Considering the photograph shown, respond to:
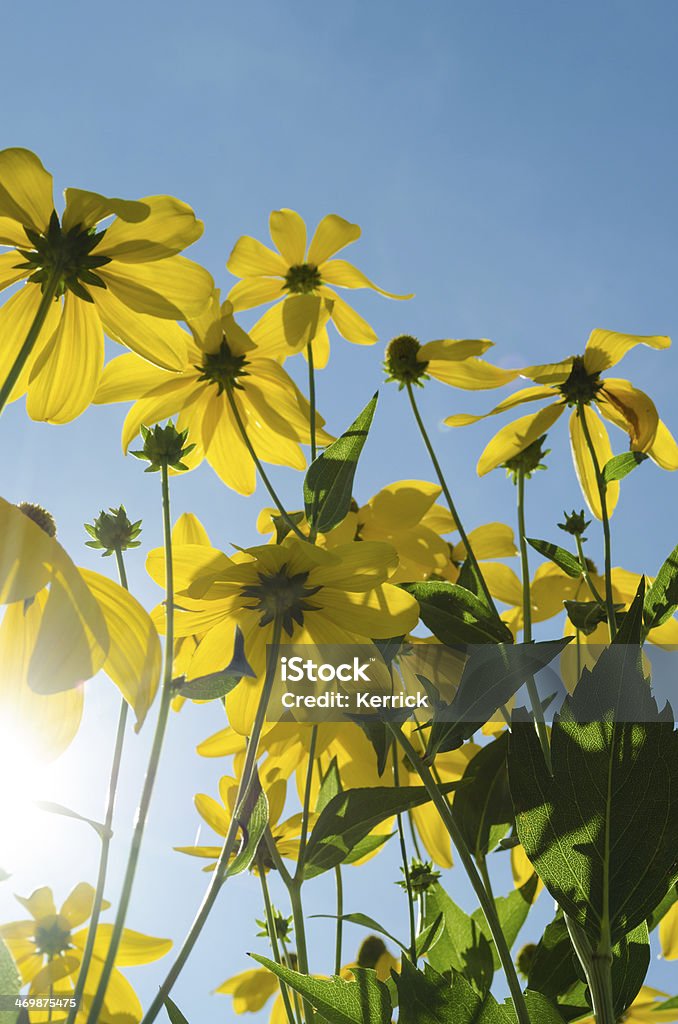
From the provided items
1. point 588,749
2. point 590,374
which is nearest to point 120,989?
point 588,749

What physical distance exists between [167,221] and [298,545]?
9.6 inches

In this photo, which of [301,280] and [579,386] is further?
[301,280]

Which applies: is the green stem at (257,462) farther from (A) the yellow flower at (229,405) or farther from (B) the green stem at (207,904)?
(B) the green stem at (207,904)

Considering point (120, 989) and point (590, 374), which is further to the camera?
point (590, 374)

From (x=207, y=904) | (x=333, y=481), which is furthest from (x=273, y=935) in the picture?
(x=333, y=481)

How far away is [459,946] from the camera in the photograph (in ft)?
2.61

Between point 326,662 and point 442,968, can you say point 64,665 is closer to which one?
point 326,662

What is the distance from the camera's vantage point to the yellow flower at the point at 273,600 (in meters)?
0.63

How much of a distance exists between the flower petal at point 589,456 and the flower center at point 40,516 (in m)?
0.50

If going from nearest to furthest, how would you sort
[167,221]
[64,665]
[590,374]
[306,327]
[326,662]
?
[64,665] → [167,221] → [326,662] → [306,327] → [590,374]

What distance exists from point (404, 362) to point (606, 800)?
0.68 metres

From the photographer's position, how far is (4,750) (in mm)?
462

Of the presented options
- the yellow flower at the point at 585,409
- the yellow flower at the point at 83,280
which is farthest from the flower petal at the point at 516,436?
the yellow flower at the point at 83,280

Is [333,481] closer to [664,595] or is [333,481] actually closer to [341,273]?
[664,595]
